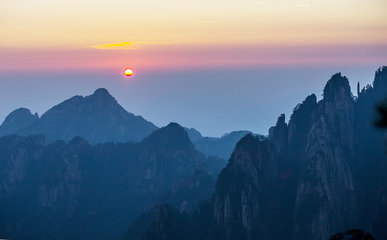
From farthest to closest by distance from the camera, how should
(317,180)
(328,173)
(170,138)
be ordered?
(170,138) → (328,173) → (317,180)

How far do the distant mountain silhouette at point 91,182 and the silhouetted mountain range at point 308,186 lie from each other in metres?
22.1

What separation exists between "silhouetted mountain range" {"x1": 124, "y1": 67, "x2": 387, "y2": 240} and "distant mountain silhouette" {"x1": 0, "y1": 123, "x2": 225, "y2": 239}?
2208 centimetres

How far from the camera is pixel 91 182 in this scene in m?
150

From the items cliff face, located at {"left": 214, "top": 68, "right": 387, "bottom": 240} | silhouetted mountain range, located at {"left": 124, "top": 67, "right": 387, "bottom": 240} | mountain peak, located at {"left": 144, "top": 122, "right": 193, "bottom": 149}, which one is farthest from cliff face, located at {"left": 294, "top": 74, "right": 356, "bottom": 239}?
mountain peak, located at {"left": 144, "top": 122, "right": 193, "bottom": 149}

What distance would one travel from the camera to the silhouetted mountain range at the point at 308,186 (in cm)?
9675

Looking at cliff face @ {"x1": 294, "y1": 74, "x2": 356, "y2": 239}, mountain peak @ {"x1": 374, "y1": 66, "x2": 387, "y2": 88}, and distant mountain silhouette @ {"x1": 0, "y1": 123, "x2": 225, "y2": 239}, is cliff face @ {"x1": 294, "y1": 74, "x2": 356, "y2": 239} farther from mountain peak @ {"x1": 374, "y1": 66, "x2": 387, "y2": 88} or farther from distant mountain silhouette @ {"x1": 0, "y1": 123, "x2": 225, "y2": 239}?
distant mountain silhouette @ {"x1": 0, "y1": 123, "x2": 225, "y2": 239}

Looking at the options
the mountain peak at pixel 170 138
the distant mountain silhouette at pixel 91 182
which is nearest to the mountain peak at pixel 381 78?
the distant mountain silhouette at pixel 91 182

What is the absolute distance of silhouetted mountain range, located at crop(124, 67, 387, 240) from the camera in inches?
3809

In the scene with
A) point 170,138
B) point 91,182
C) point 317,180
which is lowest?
point 317,180

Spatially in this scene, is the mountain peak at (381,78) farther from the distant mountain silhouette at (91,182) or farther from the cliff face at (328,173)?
the distant mountain silhouette at (91,182)

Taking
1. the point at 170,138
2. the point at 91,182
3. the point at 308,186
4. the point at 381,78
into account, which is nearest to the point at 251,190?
the point at 308,186

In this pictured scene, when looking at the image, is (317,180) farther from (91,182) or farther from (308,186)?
(91,182)

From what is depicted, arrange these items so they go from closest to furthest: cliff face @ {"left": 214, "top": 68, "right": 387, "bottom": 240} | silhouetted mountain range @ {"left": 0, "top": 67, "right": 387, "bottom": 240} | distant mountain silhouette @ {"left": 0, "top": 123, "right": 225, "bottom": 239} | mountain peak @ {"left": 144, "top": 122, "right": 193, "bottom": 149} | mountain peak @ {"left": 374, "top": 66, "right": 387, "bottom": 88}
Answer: cliff face @ {"left": 214, "top": 68, "right": 387, "bottom": 240} < silhouetted mountain range @ {"left": 0, "top": 67, "right": 387, "bottom": 240} < mountain peak @ {"left": 374, "top": 66, "right": 387, "bottom": 88} < distant mountain silhouette @ {"left": 0, "top": 123, "right": 225, "bottom": 239} < mountain peak @ {"left": 144, "top": 122, "right": 193, "bottom": 149}

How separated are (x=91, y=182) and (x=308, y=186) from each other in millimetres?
65426
